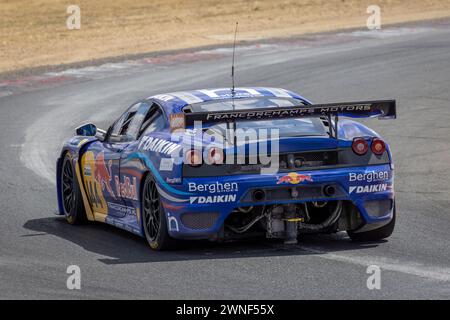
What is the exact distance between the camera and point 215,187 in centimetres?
881

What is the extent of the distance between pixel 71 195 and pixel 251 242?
2.46 metres

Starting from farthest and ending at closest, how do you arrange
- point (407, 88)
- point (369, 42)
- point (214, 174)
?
point (369, 42), point (407, 88), point (214, 174)

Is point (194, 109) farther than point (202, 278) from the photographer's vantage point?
Yes

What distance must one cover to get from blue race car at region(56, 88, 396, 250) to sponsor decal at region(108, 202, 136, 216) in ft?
0.10

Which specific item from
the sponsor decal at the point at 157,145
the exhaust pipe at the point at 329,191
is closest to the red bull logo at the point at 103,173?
the sponsor decal at the point at 157,145

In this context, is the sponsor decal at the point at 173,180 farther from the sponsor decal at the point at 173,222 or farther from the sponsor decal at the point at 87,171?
the sponsor decal at the point at 87,171

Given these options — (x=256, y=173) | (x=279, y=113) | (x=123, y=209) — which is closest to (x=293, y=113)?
(x=279, y=113)

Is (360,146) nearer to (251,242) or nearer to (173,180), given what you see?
(251,242)

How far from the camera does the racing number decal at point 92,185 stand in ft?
34.9

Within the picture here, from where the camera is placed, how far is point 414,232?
32.7 feet
